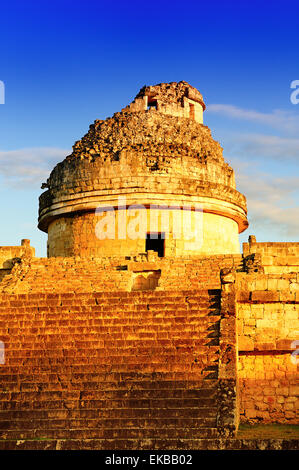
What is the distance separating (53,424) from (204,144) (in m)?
14.9

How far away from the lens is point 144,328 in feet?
42.6

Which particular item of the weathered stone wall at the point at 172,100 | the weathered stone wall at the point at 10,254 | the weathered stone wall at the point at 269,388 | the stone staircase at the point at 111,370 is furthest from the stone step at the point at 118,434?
the weathered stone wall at the point at 172,100

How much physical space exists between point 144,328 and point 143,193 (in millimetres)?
9305

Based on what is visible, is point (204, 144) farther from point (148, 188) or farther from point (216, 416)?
point (216, 416)

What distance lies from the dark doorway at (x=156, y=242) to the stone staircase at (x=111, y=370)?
7253 millimetres

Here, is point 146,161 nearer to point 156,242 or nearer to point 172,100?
point 156,242

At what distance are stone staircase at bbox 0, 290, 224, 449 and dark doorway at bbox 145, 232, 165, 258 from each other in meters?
7.25

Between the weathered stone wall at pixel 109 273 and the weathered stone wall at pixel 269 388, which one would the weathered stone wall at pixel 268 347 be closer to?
the weathered stone wall at pixel 269 388

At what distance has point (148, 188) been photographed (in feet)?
71.4

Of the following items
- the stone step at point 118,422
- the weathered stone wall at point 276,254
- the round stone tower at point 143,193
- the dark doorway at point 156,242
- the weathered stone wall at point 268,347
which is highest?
the round stone tower at point 143,193

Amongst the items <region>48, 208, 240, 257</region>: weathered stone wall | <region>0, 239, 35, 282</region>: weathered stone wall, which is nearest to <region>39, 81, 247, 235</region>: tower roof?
<region>48, 208, 240, 257</region>: weathered stone wall

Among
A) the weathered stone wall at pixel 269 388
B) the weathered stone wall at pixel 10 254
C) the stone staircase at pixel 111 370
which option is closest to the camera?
the stone staircase at pixel 111 370

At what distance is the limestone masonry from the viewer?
10.7 metres

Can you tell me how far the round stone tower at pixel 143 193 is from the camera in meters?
21.7
